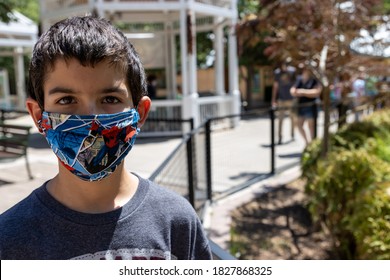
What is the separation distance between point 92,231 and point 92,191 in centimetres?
15

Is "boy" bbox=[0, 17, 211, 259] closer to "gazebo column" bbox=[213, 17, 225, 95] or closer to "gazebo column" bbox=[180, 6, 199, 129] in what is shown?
"gazebo column" bbox=[180, 6, 199, 129]

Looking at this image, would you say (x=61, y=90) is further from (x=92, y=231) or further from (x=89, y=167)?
(x=92, y=231)

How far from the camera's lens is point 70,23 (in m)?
1.35

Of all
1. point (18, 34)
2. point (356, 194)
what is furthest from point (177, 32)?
point (356, 194)

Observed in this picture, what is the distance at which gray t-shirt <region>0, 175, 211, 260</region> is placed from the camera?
125cm

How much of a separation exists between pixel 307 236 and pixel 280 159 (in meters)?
3.67

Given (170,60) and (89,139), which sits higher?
(170,60)

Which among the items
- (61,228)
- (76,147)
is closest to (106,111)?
(76,147)

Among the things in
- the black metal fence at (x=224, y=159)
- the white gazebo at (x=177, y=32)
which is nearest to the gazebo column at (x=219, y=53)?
the white gazebo at (x=177, y=32)

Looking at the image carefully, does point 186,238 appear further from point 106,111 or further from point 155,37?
point 155,37

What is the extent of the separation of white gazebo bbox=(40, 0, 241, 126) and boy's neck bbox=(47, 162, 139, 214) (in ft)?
29.5

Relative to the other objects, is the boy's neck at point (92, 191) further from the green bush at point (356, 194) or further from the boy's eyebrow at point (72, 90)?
the green bush at point (356, 194)

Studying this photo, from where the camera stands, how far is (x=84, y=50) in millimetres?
1271

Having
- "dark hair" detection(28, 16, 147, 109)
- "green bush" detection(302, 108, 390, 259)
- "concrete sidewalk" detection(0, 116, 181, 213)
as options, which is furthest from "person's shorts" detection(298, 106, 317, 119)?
"dark hair" detection(28, 16, 147, 109)
